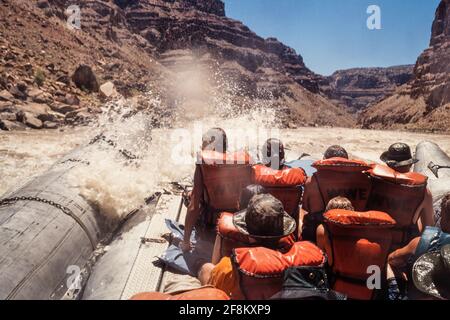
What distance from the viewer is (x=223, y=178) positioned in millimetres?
3992

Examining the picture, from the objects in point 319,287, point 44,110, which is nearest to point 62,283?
point 319,287

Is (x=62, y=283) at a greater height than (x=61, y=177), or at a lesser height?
lesser

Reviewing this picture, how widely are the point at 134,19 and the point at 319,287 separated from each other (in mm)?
99250

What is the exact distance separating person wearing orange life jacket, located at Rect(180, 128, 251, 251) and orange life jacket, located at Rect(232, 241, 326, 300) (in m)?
1.55

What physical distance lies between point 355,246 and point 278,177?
1292mm

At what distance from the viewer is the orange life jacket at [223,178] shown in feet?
13.0

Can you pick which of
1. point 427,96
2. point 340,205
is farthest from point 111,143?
point 427,96

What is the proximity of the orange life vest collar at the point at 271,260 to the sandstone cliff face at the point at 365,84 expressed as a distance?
146 meters

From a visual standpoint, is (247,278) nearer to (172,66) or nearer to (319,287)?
(319,287)

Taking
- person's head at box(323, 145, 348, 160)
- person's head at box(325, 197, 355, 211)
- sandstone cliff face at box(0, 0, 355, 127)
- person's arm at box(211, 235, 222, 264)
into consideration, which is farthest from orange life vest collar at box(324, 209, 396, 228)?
sandstone cliff face at box(0, 0, 355, 127)

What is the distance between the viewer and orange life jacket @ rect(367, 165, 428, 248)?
3670mm

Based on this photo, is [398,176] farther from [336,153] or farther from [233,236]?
[233,236]

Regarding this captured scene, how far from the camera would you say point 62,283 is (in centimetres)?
392

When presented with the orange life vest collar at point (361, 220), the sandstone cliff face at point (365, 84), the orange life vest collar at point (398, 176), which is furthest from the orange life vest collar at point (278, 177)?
the sandstone cliff face at point (365, 84)
